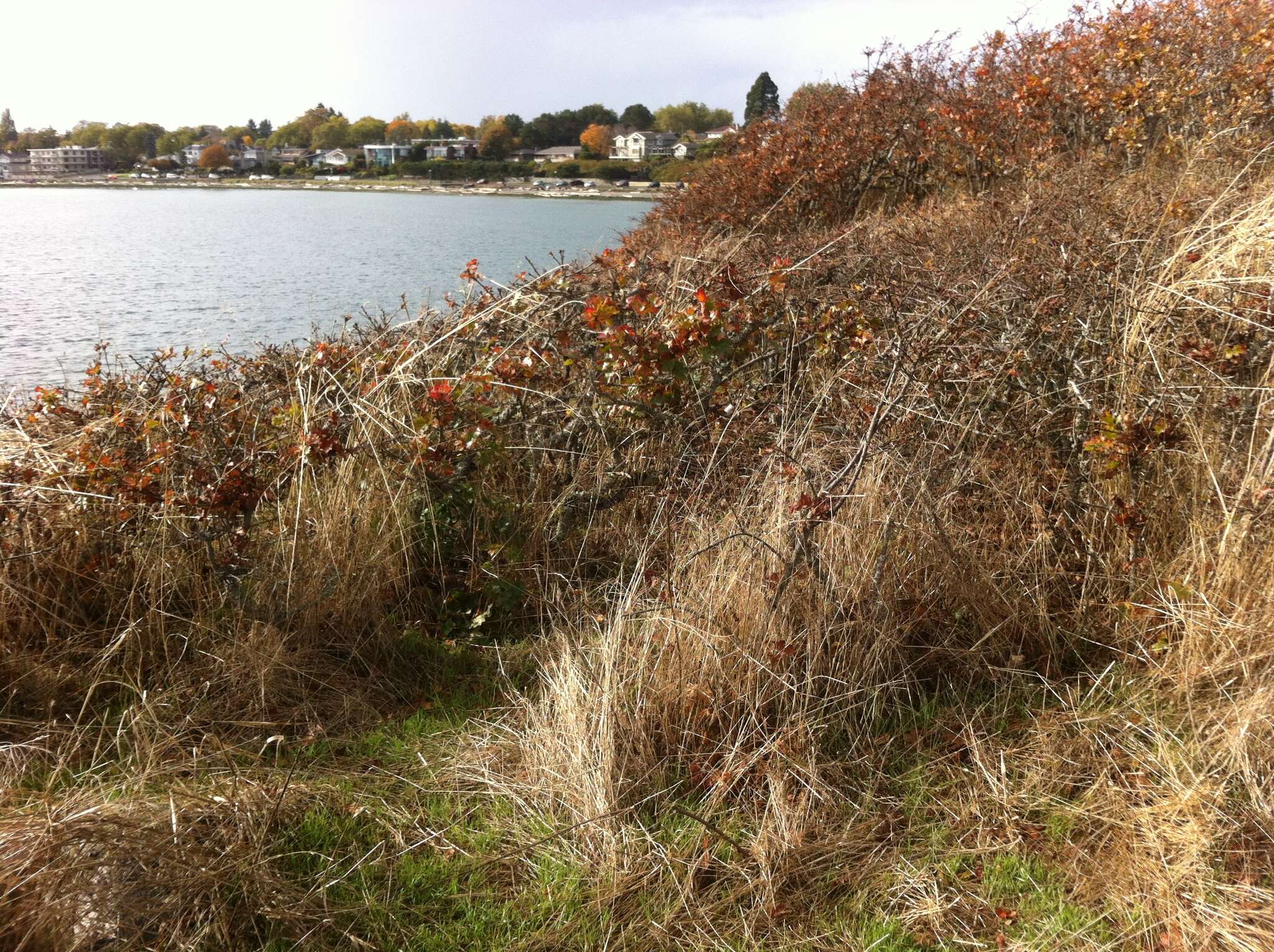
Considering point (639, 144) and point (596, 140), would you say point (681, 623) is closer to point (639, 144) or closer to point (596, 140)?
point (639, 144)

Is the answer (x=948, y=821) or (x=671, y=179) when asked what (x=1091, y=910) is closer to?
(x=948, y=821)

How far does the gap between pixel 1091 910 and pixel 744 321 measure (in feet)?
10.5

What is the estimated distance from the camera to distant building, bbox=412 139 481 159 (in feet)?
274

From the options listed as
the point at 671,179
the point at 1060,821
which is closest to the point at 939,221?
the point at 1060,821

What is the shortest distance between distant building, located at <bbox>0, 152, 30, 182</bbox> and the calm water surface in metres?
44.4

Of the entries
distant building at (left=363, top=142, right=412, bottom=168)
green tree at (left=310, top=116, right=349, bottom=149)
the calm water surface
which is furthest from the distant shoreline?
green tree at (left=310, top=116, right=349, bottom=149)

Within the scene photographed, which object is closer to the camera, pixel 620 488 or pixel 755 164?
pixel 620 488

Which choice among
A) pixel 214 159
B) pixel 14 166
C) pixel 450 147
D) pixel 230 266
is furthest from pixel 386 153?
pixel 230 266

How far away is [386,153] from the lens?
303 ft

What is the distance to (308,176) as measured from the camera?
81.9 meters

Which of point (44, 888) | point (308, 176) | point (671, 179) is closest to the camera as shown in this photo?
point (44, 888)

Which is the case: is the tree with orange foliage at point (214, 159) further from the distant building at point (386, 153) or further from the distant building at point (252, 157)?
the distant building at point (386, 153)

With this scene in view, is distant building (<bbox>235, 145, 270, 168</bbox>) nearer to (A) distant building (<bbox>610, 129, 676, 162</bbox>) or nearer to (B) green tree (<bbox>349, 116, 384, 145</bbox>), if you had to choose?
(B) green tree (<bbox>349, 116, 384, 145</bbox>)

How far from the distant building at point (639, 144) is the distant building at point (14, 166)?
47544 millimetres
